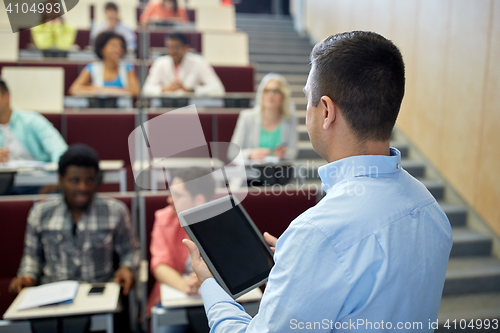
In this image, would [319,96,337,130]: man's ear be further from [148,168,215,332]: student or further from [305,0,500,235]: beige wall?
[305,0,500,235]: beige wall

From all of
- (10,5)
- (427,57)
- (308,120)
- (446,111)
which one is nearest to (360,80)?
(308,120)

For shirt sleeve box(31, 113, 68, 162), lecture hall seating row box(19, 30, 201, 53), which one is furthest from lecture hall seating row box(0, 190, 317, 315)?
lecture hall seating row box(19, 30, 201, 53)

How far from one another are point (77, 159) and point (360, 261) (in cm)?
140

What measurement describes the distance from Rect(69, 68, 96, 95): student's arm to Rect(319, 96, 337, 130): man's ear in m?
3.21

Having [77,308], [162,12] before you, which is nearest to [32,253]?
[77,308]

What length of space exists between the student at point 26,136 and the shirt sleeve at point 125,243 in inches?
36.2

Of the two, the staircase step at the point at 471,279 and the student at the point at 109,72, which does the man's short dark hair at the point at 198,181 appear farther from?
the student at the point at 109,72

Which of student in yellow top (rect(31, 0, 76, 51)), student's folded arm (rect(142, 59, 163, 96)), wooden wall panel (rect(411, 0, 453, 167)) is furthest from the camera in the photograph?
student in yellow top (rect(31, 0, 76, 51))

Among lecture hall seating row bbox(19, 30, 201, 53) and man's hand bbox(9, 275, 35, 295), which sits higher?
lecture hall seating row bbox(19, 30, 201, 53)

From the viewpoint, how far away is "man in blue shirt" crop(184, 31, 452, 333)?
0.54 meters

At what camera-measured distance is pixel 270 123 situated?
2.84 m

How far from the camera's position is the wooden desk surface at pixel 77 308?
1204 mm

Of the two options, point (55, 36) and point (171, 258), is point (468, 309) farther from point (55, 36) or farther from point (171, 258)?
point (55, 36)

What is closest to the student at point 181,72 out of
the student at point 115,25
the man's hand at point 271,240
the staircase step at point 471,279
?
the student at point 115,25
